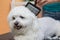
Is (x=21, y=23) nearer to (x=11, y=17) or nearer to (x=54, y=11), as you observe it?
(x=11, y=17)

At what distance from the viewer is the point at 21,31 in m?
0.96

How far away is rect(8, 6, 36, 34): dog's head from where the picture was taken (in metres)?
0.94

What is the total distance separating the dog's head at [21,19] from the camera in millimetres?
A: 935

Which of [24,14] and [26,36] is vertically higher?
[24,14]

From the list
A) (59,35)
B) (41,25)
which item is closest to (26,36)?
(41,25)

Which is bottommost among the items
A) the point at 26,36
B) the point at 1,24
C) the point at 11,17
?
the point at 1,24

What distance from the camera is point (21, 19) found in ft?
3.11

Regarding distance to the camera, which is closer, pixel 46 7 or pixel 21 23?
pixel 21 23

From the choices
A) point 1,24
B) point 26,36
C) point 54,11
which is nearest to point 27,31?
point 26,36

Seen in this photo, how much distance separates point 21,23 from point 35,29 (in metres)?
0.10

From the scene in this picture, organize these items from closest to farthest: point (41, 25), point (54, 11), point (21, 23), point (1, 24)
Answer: point (21, 23)
point (41, 25)
point (54, 11)
point (1, 24)

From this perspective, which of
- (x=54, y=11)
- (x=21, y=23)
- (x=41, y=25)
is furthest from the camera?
(x=54, y=11)

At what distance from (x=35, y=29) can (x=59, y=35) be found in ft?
0.78

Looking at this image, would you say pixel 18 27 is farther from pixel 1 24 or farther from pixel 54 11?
pixel 1 24
